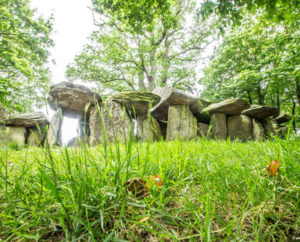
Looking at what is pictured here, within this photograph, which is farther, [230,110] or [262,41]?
[262,41]

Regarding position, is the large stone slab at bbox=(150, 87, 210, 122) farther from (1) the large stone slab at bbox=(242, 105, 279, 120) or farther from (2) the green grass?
(2) the green grass

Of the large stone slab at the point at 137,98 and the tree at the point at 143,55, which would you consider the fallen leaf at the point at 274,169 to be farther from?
the tree at the point at 143,55

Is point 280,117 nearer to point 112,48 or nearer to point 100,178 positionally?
point 100,178

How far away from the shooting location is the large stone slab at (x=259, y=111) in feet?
21.3

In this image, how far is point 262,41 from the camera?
794 cm

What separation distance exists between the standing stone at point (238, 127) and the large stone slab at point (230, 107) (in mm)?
269

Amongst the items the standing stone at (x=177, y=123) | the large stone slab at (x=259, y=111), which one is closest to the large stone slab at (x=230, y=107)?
the large stone slab at (x=259, y=111)

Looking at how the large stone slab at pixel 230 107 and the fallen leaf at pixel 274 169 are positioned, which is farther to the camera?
the large stone slab at pixel 230 107

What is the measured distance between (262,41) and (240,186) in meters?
9.69

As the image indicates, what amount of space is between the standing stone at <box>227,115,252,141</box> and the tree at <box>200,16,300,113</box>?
1.72m

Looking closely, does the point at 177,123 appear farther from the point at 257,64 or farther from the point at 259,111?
the point at 257,64

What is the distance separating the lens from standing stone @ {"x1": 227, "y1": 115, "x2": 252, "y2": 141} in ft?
20.9

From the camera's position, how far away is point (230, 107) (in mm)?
6109

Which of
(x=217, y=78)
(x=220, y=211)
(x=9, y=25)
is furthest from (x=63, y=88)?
(x=217, y=78)
